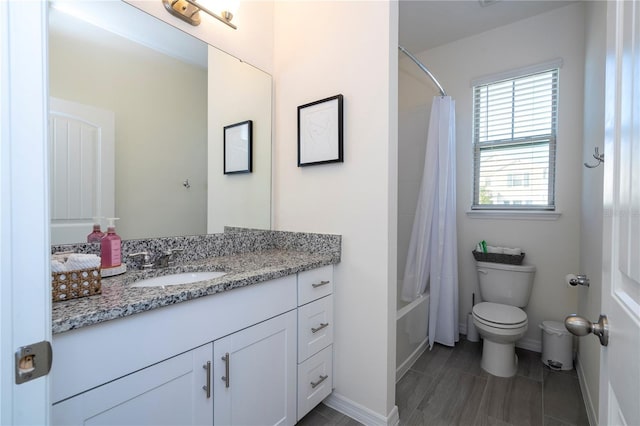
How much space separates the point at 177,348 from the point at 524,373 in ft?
7.48

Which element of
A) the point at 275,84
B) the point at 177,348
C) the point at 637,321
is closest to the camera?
the point at 637,321

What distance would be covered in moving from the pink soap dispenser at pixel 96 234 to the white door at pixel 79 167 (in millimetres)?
16

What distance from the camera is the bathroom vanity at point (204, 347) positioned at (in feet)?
2.44

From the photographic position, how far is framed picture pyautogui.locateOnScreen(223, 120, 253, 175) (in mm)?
1741

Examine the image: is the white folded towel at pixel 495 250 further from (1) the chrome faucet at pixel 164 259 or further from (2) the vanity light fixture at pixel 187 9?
(2) the vanity light fixture at pixel 187 9

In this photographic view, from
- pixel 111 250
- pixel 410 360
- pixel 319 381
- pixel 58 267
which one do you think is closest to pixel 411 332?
pixel 410 360

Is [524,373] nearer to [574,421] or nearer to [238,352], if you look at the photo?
[574,421]

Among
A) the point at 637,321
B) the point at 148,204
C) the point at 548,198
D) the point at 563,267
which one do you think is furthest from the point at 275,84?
the point at 563,267

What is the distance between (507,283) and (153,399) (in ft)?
8.02

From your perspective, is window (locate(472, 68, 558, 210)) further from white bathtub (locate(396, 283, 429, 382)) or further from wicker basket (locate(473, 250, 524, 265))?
white bathtub (locate(396, 283, 429, 382))

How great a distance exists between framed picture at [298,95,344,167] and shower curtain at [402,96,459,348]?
1147 millimetres

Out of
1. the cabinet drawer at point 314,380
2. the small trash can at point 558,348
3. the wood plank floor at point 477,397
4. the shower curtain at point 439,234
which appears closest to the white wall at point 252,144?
the cabinet drawer at point 314,380

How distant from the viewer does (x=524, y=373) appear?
1974 millimetres

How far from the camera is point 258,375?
118 centimetres
